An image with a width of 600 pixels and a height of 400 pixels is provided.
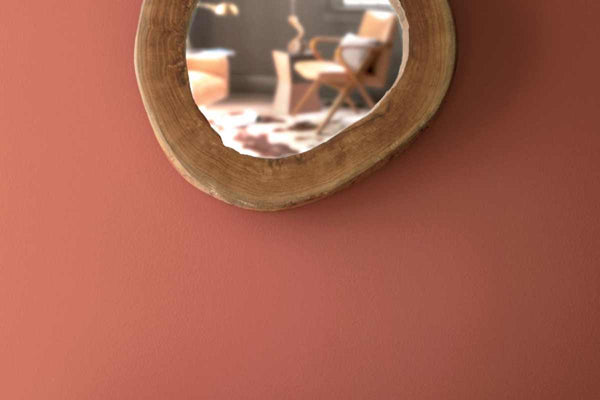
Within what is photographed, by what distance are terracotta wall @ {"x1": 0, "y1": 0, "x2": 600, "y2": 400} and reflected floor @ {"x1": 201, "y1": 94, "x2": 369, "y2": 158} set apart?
112 inches

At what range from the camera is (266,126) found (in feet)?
16.4

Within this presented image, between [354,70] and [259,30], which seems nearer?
[354,70]

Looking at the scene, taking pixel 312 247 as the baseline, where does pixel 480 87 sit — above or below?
above

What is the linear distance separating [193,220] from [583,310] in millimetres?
757

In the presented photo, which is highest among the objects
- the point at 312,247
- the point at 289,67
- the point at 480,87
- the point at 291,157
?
the point at 289,67

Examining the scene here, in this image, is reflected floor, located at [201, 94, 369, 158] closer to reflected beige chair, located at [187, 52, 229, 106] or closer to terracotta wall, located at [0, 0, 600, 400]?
reflected beige chair, located at [187, 52, 229, 106]

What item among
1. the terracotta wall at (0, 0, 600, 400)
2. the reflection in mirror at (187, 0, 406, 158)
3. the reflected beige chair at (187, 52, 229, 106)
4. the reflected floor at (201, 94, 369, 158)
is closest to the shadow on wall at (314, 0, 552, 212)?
the terracotta wall at (0, 0, 600, 400)

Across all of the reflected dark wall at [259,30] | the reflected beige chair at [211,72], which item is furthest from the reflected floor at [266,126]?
the reflected dark wall at [259,30]

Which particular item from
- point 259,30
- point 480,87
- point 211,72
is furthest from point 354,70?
point 480,87

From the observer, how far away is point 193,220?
1.15 m

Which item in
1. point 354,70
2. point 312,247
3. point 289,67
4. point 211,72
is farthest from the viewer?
point 289,67

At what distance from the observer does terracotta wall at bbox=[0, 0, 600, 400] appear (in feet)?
3.52

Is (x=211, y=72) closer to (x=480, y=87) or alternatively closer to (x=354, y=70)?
(x=354, y=70)

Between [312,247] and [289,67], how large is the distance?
4.23 meters
